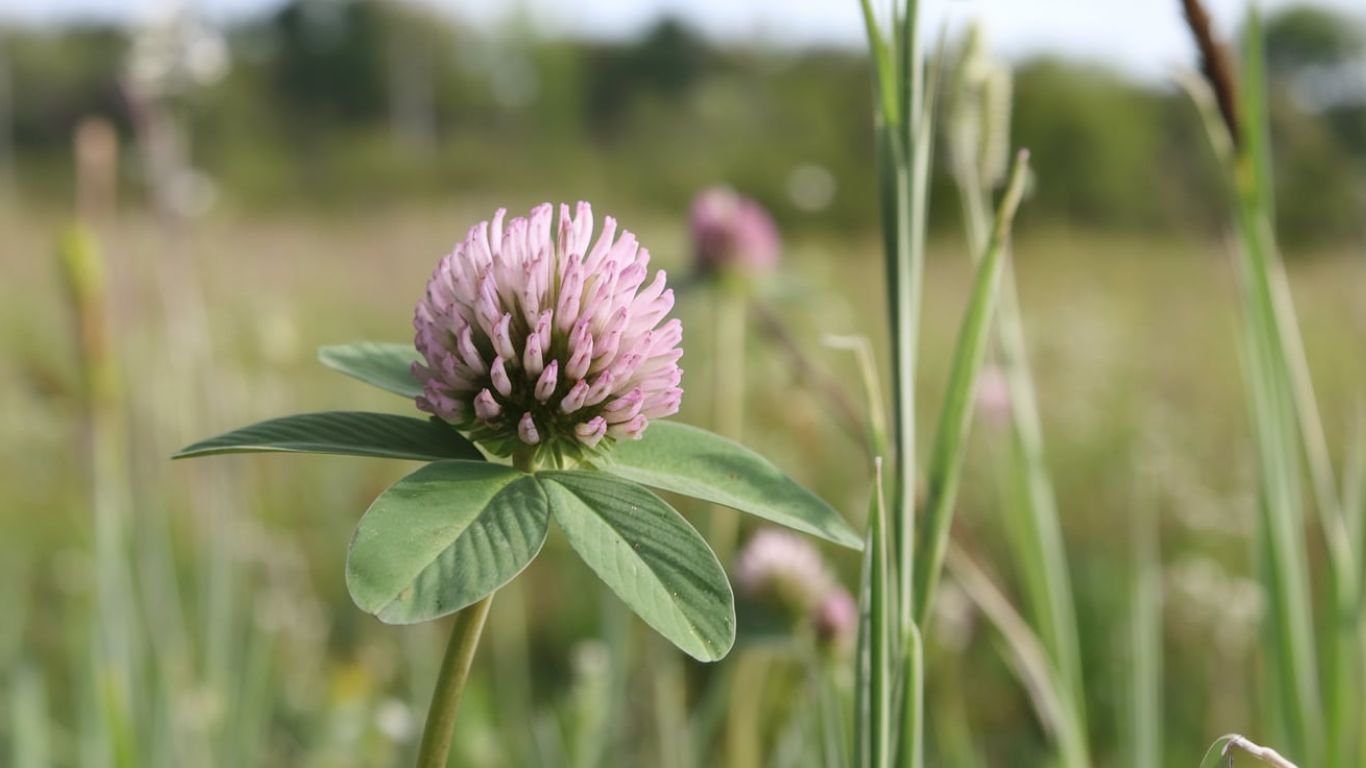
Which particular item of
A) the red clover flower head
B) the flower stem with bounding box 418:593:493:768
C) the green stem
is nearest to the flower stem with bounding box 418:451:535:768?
the flower stem with bounding box 418:593:493:768

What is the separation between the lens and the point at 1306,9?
17.2 m

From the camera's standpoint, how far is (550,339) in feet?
1.19

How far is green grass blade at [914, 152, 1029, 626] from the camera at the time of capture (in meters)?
0.38

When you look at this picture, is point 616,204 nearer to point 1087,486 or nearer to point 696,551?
point 1087,486

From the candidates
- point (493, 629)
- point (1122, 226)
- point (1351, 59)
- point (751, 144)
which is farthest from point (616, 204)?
point (493, 629)

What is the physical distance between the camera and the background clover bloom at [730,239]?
53.6 inches

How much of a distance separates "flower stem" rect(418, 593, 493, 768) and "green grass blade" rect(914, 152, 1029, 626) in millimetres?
152

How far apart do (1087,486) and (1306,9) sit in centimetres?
1763

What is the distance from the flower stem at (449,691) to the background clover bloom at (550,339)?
0.19 ft

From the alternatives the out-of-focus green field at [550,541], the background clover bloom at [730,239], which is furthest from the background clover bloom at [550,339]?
the background clover bloom at [730,239]

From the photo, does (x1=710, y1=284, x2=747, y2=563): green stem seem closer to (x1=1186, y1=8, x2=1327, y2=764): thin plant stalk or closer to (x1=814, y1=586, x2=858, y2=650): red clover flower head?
(x1=814, y1=586, x2=858, y2=650): red clover flower head

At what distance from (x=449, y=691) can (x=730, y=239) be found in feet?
3.60

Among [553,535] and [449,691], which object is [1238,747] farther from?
[553,535]

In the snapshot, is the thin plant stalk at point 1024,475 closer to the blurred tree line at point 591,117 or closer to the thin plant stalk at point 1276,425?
the thin plant stalk at point 1276,425
